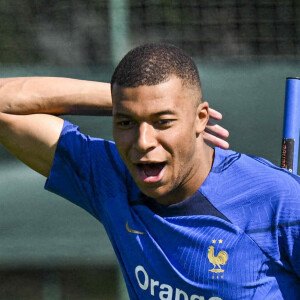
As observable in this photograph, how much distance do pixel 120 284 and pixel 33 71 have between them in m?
1.37

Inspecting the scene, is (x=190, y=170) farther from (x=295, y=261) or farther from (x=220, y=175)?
(x=295, y=261)

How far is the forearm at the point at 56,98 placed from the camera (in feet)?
9.21

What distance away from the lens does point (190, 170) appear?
2480 mm

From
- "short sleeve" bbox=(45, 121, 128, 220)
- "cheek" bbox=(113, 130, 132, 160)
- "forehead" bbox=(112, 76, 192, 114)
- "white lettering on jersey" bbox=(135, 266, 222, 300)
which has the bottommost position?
"white lettering on jersey" bbox=(135, 266, 222, 300)

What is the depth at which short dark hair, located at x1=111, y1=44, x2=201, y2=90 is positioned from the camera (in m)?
2.35

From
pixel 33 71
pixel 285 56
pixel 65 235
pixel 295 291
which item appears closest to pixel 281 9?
pixel 285 56

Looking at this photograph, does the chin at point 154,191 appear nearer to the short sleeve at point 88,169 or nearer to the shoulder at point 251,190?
the shoulder at point 251,190

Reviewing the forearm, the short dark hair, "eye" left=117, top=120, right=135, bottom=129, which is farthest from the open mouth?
the forearm

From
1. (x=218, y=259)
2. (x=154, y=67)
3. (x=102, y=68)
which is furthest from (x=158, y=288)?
(x=102, y=68)

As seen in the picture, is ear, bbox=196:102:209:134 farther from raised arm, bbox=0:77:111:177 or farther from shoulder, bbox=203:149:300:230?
raised arm, bbox=0:77:111:177

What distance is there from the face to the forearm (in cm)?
43

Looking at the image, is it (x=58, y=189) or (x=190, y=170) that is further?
(x=58, y=189)

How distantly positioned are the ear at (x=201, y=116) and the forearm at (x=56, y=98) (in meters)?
0.48

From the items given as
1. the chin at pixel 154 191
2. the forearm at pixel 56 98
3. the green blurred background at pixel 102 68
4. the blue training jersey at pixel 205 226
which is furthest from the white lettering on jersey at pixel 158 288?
the green blurred background at pixel 102 68
